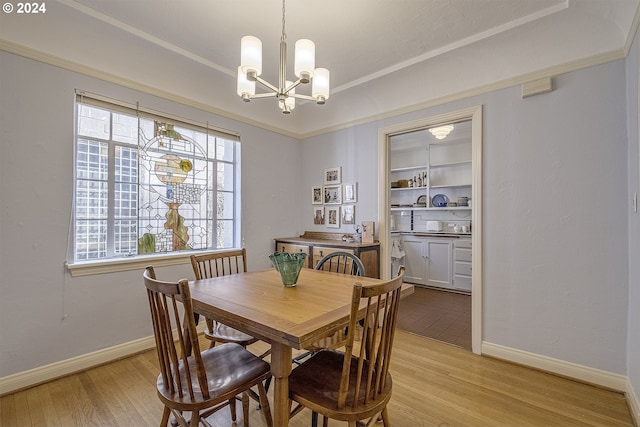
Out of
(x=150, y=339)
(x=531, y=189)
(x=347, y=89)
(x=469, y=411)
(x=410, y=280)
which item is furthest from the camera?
(x=410, y=280)

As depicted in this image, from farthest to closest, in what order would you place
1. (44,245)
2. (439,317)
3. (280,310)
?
(439,317)
(44,245)
(280,310)

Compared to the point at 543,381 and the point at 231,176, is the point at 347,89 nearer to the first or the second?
the point at 231,176

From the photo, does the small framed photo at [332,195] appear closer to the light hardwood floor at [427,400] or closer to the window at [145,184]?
the window at [145,184]

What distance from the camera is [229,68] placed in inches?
112

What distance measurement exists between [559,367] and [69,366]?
3.75 meters

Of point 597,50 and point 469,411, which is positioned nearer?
point 469,411

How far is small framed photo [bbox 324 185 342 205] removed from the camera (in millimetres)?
3652

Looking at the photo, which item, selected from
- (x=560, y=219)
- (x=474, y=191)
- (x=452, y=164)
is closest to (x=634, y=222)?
(x=560, y=219)

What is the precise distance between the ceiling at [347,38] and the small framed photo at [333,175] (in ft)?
3.69

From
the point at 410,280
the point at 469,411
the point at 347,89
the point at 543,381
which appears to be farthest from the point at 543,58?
the point at 410,280

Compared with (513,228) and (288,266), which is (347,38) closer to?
(288,266)

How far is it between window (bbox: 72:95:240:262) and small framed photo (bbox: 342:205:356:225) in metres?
1.43

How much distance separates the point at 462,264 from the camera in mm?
4430

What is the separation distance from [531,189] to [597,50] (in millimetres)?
1059
